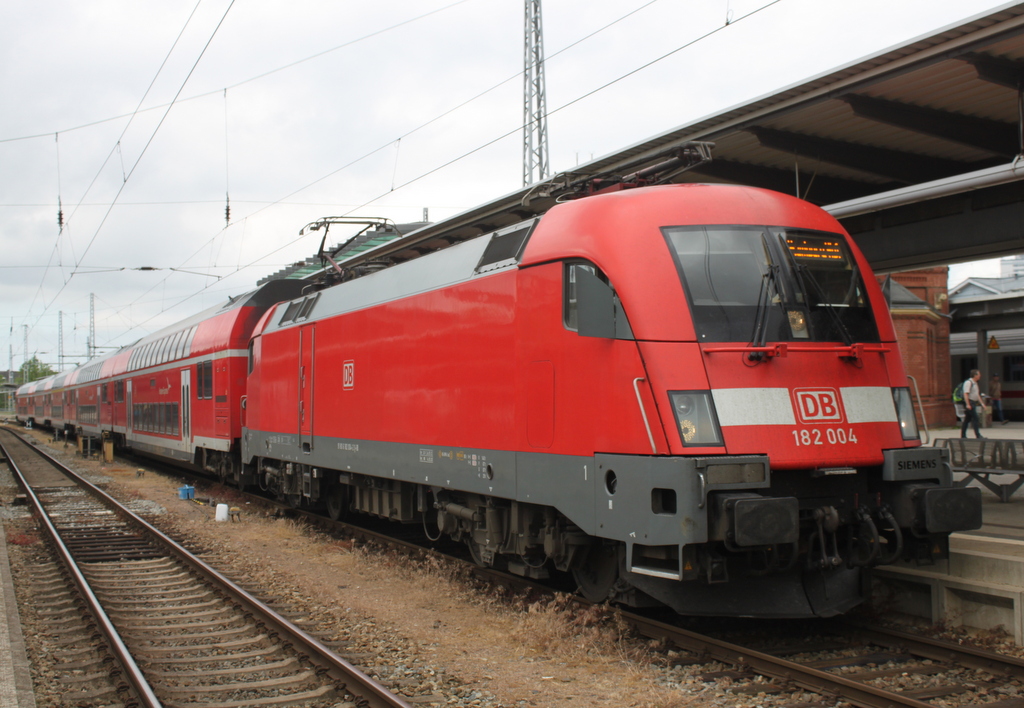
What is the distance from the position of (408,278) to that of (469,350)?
1.92 meters

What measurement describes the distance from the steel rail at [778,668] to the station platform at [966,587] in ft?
5.66

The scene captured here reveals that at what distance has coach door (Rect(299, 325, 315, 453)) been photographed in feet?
41.1

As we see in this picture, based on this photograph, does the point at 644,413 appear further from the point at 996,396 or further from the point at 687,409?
the point at 996,396

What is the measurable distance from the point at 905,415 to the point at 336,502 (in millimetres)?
8642

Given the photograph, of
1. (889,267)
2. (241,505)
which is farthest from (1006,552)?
(241,505)

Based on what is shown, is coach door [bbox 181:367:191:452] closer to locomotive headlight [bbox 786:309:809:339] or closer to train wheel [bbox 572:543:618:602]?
train wheel [bbox 572:543:618:602]

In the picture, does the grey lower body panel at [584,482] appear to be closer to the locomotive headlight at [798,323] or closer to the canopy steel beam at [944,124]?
the locomotive headlight at [798,323]

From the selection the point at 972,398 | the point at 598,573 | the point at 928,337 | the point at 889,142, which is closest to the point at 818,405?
the point at 598,573

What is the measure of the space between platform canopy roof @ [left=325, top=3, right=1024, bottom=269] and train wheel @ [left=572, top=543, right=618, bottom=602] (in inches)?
136

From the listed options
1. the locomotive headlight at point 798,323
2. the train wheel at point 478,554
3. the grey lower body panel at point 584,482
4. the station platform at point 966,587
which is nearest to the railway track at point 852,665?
the station platform at point 966,587

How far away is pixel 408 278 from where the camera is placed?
984cm

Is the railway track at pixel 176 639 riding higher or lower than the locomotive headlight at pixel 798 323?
lower

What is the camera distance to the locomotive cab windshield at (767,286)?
251 inches

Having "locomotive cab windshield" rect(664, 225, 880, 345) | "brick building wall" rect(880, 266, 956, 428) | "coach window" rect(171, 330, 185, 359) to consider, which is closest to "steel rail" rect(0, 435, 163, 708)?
"locomotive cab windshield" rect(664, 225, 880, 345)
